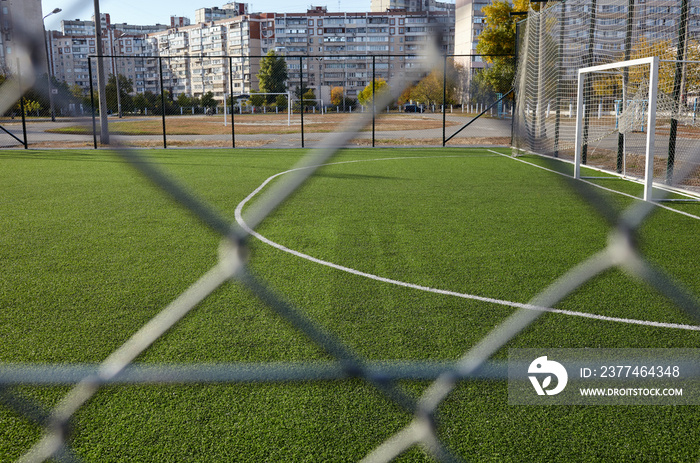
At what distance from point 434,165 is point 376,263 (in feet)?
27.2

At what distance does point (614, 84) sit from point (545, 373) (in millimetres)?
10114

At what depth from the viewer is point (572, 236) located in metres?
6.20

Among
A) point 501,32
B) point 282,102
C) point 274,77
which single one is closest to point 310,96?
point 501,32

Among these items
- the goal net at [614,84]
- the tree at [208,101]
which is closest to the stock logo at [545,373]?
the goal net at [614,84]

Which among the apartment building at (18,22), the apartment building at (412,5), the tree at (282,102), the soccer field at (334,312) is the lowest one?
the soccer field at (334,312)

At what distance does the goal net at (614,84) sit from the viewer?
31.0ft

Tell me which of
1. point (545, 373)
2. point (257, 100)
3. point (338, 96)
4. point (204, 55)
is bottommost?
point (545, 373)

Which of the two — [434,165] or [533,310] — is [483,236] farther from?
[434,165]

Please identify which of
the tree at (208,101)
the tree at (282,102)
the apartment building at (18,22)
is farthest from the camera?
the tree at (282,102)

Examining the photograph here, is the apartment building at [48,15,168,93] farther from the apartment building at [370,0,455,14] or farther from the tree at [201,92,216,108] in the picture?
the tree at [201,92,216,108]

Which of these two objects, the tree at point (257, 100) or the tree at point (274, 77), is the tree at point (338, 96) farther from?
the tree at point (274, 77)

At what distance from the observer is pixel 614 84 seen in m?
11.8

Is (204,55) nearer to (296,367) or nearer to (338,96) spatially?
(296,367)

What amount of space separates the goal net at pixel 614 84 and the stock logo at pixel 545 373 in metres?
5.44
